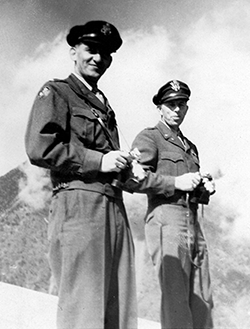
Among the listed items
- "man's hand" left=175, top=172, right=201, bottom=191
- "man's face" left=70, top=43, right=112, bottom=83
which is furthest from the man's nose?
"man's hand" left=175, top=172, right=201, bottom=191

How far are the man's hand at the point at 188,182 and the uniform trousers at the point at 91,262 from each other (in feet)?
2.72

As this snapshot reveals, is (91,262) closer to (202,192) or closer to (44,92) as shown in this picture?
(44,92)

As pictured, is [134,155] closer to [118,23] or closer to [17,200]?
[118,23]

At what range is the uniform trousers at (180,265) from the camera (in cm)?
255

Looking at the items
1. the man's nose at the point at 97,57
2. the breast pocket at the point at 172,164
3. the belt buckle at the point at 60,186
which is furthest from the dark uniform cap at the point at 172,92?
the belt buckle at the point at 60,186

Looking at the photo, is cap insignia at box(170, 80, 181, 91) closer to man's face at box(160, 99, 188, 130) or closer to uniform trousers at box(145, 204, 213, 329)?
man's face at box(160, 99, 188, 130)

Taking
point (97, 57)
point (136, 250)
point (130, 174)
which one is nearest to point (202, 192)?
point (130, 174)

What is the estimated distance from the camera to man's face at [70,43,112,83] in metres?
2.13

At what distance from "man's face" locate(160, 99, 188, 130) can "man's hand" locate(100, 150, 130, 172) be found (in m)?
1.26

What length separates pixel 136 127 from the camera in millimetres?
4305

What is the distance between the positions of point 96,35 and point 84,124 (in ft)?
1.47

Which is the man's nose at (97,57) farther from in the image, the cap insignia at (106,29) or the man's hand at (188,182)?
the man's hand at (188,182)

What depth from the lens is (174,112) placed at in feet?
10.2

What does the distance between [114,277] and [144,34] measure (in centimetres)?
302
